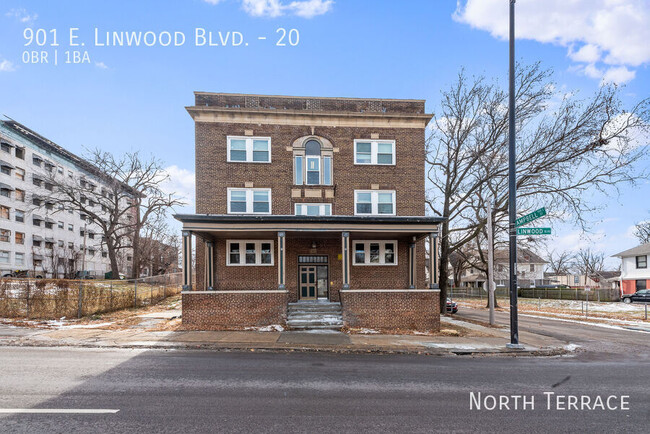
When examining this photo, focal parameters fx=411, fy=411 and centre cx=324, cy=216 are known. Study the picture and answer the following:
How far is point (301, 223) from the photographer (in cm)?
1744

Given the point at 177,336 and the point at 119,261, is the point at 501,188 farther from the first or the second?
the point at 119,261

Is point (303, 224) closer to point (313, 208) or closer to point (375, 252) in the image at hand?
point (313, 208)

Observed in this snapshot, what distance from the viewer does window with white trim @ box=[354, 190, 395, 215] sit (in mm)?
21062

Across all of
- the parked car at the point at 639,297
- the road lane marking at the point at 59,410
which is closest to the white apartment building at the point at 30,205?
the road lane marking at the point at 59,410

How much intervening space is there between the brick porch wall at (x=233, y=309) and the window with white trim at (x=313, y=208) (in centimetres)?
523

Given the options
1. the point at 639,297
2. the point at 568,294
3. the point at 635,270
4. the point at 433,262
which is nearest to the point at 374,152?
the point at 433,262

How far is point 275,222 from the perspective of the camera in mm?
17281

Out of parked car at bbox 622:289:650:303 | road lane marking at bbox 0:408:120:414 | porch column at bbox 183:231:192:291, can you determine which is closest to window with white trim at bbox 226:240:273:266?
porch column at bbox 183:231:192:291

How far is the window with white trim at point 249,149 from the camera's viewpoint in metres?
20.6

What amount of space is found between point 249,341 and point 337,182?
10286mm

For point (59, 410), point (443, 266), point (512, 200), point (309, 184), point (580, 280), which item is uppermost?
point (309, 184)

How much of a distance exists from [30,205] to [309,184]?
57.3 meters

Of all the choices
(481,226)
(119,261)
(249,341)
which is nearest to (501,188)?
(481,226)

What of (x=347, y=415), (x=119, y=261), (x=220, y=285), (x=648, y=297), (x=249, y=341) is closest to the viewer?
(x=347, y=415)
